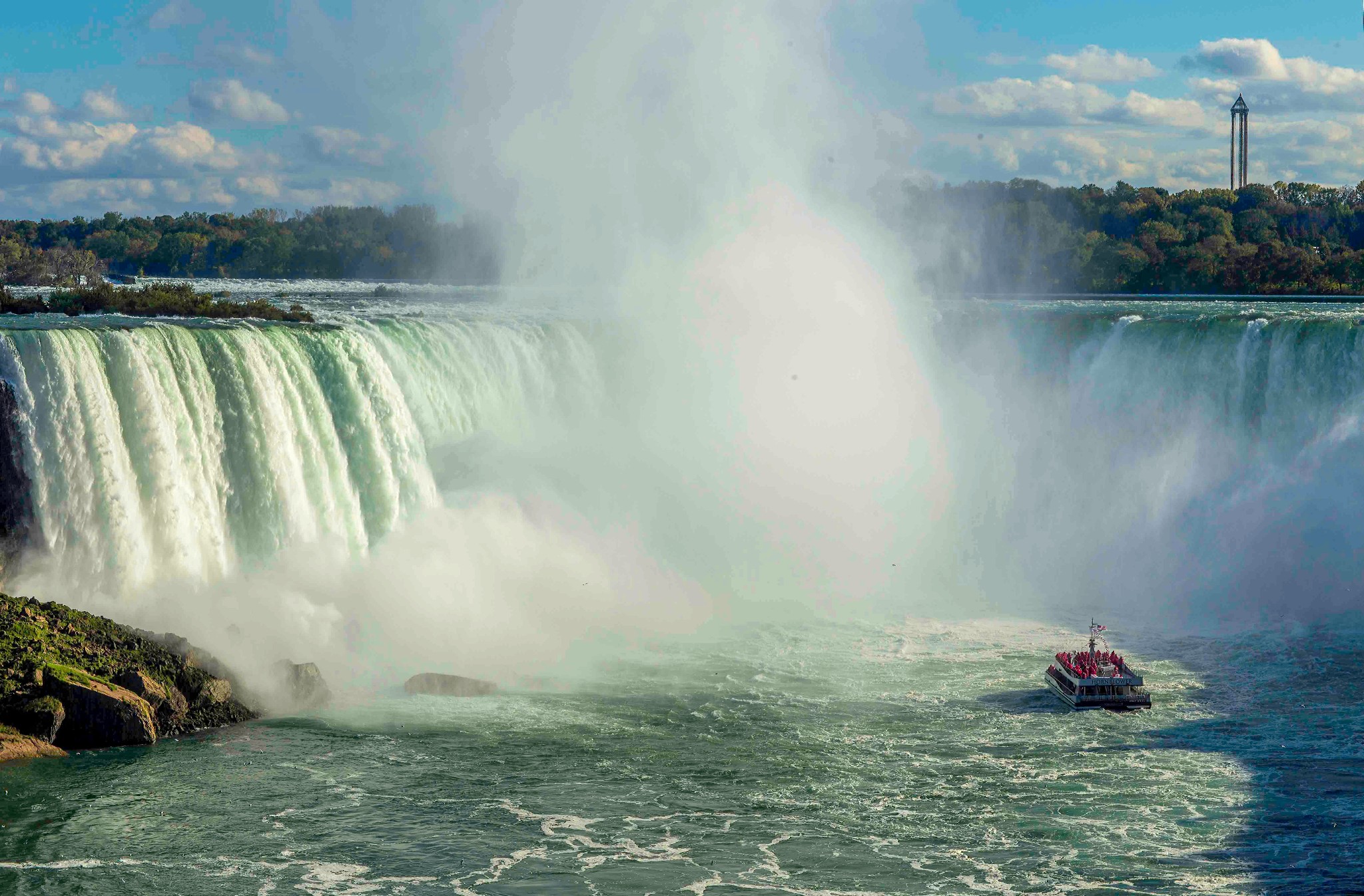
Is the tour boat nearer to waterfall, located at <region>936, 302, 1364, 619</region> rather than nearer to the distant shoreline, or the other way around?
waterfall, located at <region>936, 302, 1364, 619</region>

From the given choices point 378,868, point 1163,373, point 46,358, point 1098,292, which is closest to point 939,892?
point 378,868

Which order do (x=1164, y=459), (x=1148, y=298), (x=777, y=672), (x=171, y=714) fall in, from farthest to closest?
(x=1148, y=298)
(x=1164, y=459)
(x=777, y=672)
(x=171, y=714)

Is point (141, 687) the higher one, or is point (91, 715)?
point (141, 687)

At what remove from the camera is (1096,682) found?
2317cm

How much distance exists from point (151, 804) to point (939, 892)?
924 centimetres

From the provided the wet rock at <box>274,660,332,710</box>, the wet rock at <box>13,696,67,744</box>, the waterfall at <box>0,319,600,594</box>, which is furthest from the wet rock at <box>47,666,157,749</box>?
the waterfall at <box>0,319,600,594</box>

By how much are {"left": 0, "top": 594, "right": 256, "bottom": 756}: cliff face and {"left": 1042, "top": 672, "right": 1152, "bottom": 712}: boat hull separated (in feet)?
40.3

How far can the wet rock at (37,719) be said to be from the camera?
19766 mm

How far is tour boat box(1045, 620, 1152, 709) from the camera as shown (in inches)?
912

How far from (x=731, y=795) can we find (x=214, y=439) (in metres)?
12.5

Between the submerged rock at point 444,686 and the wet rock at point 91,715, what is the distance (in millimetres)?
4543

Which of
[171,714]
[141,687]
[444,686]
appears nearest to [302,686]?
[171,714]

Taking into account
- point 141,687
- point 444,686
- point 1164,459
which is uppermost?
point 1164,459

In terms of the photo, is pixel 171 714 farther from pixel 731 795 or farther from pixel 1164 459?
pixel 1164 459
